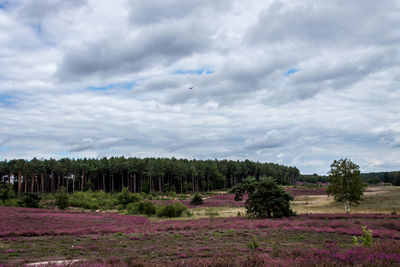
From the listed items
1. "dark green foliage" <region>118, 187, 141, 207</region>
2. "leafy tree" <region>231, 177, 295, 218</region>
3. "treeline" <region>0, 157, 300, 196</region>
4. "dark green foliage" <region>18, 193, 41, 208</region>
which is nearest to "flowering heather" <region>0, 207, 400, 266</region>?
"leafy tree" <region>231, 177, 295, 218</region>

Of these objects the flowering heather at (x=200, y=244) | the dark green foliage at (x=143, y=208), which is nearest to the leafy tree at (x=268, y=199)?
the flowering heather at (x=200, y=244)

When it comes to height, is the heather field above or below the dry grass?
above

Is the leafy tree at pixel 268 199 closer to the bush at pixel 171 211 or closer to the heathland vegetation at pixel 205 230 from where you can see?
the heathland vegetation at pixel 205 230

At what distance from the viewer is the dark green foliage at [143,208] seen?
188 ft

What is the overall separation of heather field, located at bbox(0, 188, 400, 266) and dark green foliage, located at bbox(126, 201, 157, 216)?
18927 millimetres

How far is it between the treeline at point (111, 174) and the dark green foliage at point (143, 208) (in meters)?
42.3

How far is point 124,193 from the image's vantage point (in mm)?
70375

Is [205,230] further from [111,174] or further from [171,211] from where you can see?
[111,174]

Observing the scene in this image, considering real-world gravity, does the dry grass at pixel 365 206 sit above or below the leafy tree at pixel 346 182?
below

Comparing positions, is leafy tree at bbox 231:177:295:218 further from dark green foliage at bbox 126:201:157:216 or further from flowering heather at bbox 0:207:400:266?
dark green foliage at bbox 126:201:157:216

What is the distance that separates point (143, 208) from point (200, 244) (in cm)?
4074

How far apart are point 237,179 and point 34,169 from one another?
9541cm

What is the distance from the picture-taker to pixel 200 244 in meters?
20.3

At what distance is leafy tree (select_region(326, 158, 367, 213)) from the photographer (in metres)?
44.3
